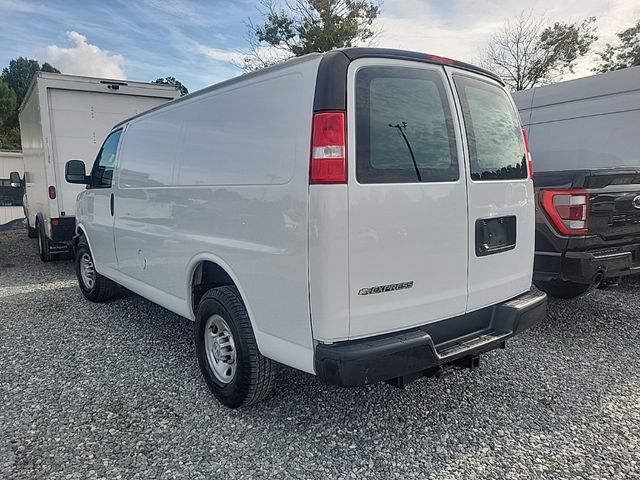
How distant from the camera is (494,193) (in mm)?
2951

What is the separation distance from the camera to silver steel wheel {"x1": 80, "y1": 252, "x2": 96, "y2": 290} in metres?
5.86

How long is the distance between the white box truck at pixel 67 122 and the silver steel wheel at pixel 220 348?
5.38 meters

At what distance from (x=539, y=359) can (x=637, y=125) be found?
420 cm

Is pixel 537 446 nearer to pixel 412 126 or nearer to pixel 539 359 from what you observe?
pixel 539 359

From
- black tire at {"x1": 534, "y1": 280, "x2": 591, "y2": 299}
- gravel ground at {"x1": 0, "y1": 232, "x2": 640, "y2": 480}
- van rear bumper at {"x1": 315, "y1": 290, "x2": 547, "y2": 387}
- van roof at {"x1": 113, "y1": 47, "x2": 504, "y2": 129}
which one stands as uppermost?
van roof at {"x1": 113, "y1": 47, "x2": 504, "y2": 129}

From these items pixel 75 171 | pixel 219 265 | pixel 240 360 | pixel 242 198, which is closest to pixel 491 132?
pixel 242 198

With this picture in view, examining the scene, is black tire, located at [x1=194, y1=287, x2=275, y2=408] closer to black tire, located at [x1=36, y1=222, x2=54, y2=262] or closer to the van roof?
the van roof

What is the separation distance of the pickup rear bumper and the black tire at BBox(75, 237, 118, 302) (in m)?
4.75

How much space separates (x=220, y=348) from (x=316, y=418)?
81 cm

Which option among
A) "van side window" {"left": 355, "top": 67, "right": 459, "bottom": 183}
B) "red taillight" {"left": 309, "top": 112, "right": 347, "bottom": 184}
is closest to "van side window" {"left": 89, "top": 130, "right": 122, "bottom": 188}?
"red taillight" {"left": 309, "top": 112, "right": 347, "bottom": 184}

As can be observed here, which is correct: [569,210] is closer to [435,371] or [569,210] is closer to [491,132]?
[491,132]

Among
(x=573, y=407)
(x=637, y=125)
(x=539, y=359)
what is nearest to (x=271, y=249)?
(x=573, y=407)

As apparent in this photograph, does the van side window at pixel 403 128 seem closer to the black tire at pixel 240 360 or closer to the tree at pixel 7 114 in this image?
the black tire at pixel 240 360

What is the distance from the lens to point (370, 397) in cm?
332
